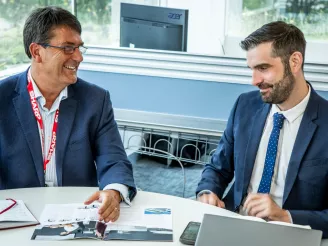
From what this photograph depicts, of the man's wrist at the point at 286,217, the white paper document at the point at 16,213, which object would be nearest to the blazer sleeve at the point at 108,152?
the white paper document at the point at 16,213

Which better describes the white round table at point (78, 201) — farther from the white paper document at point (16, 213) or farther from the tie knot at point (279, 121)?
the tie knot at point (279, 121)

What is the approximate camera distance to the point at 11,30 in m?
3.49

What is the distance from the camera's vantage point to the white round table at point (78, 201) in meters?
1.40

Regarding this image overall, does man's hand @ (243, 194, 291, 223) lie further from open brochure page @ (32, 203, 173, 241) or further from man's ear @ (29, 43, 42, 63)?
man's ear @ (29, 43, 42, 63)

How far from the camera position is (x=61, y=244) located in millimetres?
1375

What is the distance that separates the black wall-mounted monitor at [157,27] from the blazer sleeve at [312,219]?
1705 mm

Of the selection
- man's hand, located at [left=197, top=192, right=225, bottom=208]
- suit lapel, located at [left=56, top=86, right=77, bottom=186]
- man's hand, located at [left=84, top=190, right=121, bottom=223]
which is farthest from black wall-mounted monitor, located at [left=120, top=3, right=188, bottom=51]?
man's hand, located at [left=84, top=190, right=121, bottom=223]

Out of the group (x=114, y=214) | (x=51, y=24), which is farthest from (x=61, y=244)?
(x=51, y=24)

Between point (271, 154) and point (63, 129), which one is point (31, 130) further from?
point (271, 154)

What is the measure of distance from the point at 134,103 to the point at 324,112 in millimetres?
1224

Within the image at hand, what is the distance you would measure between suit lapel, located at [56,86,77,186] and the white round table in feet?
0.48

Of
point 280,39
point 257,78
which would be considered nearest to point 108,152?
point 257,78

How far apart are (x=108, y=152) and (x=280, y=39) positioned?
0.76 meters

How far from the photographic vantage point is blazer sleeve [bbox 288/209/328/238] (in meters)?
1.64
